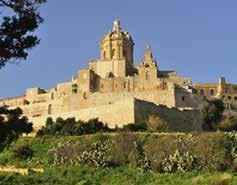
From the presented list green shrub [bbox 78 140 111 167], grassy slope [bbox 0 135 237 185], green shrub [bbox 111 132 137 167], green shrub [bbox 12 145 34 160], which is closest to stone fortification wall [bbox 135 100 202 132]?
green shrub [bbox 12 145 34 160]

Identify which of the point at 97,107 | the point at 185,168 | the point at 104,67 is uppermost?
the point at 104,67

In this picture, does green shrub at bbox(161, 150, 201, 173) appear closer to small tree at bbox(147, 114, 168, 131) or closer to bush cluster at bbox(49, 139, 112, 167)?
bush cluster at bbox(49, 139, 112, 167)

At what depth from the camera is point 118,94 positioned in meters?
53.3

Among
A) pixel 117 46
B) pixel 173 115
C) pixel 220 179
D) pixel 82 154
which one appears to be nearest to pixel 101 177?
pixel 82 154

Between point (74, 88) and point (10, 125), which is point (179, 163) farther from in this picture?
point (74, 88)

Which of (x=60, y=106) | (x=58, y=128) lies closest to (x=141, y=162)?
(x=58, y=128)

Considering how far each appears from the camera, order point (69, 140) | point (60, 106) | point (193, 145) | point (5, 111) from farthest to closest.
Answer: point (60, 106) < point (69, 140) < point (193, 145) < point (5, 111)

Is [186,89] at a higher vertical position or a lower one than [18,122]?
higher

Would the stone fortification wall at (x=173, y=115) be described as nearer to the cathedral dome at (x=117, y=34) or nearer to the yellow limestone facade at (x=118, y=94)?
the yellow limestone facade at (x=118, y=94)

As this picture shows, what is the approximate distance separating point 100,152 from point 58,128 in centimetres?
1048

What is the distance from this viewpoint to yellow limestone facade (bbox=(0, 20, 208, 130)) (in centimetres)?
4834

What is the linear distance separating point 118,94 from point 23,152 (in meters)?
17.4

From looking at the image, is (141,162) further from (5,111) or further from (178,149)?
(5,111)

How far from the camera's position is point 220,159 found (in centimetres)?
3158
